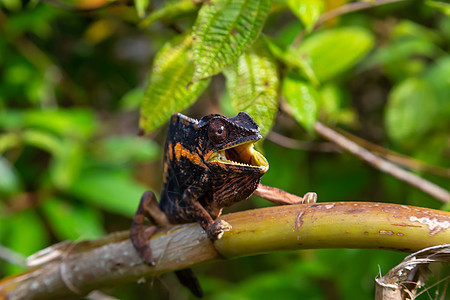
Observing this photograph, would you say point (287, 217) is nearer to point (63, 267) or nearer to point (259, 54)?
point (259, 54)

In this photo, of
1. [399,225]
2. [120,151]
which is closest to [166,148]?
[399,225]

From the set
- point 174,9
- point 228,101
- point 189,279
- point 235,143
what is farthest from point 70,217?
point 235,143

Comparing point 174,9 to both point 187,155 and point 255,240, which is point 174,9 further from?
point 255,240

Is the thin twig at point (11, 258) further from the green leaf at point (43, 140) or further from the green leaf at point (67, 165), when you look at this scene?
the green leaf at point (43, 140)

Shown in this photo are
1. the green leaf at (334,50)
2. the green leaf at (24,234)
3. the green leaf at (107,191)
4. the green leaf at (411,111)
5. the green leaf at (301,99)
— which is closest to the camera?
the green leaf at (301,99)

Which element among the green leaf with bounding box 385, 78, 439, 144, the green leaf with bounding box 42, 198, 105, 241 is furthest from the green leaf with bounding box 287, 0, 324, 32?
the green leaf with bounding box 42, 198, 105, 241

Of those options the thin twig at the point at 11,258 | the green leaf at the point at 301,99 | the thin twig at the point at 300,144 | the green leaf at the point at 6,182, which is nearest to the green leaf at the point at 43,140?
the green leaf at the point at 6,182
